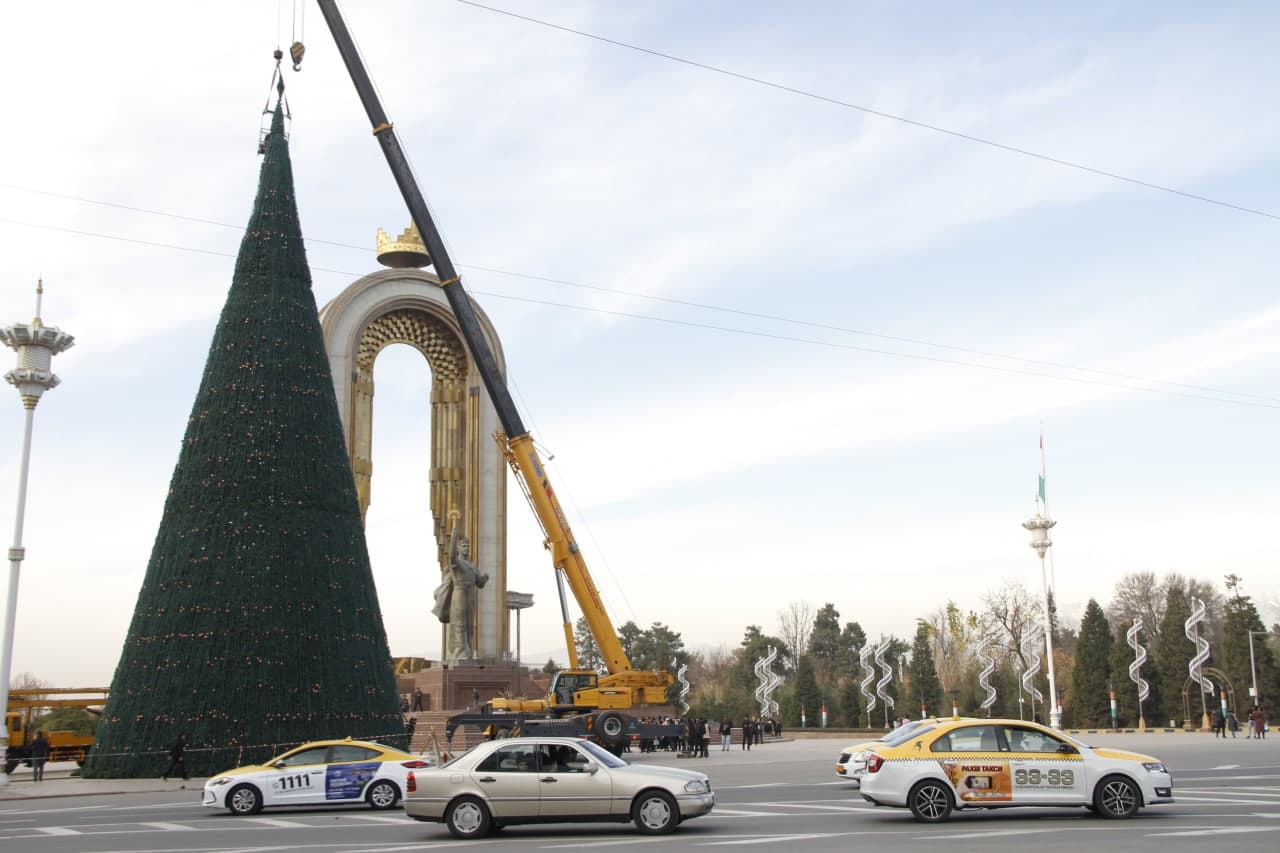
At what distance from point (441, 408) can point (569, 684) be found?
28111 mm

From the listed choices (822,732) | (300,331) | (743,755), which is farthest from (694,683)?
(300,331)

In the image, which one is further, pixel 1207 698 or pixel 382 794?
pixel 1207 698

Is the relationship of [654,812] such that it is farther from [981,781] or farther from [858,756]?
[858,756]

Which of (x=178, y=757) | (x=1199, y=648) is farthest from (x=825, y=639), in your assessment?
(x=178, y=757)

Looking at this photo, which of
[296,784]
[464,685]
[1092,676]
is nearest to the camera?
[296,784]

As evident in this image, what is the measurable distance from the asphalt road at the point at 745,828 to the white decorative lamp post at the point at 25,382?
7624mm

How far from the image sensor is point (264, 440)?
2711 cm

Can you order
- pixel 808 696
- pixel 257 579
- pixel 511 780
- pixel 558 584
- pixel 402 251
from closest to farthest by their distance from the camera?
pixel 511 780, pixel 257 579, pixel 558 584, pixel 402 251, pixel 808 696

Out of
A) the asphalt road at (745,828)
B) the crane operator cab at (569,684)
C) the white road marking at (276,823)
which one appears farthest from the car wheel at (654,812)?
the crane operator cab at (569,684)

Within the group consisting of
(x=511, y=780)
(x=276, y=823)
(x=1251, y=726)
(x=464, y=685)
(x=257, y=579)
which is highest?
(x=257, y=579)

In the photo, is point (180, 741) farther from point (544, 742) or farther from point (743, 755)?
point (743, 755)

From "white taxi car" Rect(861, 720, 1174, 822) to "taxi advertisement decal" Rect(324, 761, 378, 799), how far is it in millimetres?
8511

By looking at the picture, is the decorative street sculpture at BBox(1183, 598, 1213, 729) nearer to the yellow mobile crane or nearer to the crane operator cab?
the yellow mobile crane

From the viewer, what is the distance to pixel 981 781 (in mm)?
14766
